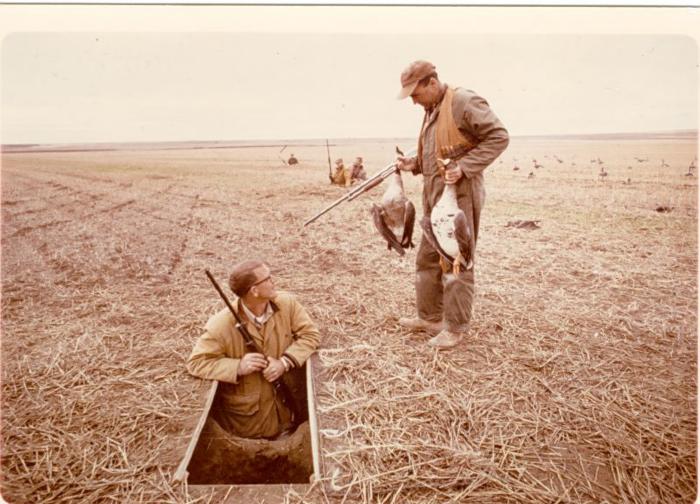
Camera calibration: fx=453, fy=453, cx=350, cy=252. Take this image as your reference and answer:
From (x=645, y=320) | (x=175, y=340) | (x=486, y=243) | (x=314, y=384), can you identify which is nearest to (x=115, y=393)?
(x=175, y=340)

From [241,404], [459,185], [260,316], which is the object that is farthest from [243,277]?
[459,185]

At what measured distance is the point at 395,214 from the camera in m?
2.27

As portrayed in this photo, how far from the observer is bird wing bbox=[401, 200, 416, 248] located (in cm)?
226

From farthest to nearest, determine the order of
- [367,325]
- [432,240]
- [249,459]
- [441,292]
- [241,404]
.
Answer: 1. [441,292]
2. [367,325]
3. [432,240]
4. [241,404]
5. [249,459]

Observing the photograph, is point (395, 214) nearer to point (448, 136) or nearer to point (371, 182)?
point (371, 182)

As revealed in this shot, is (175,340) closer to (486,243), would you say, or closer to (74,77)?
(74,77)

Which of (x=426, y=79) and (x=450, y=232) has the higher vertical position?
(x=426, y=79)

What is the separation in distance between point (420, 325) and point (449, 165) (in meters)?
0.88

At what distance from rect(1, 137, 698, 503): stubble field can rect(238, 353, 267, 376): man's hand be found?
203 millimetres

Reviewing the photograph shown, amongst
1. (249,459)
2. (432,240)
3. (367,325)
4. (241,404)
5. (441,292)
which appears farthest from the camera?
(441,292)

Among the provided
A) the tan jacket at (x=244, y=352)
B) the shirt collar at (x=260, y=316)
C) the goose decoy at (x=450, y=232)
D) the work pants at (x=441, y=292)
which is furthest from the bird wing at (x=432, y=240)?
the shirt collar at (x=260, y=316)

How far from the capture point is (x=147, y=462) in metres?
1.76

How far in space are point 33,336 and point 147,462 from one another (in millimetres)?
819

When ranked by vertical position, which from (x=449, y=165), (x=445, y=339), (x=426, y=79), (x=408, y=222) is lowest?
(x=445, y=339)
